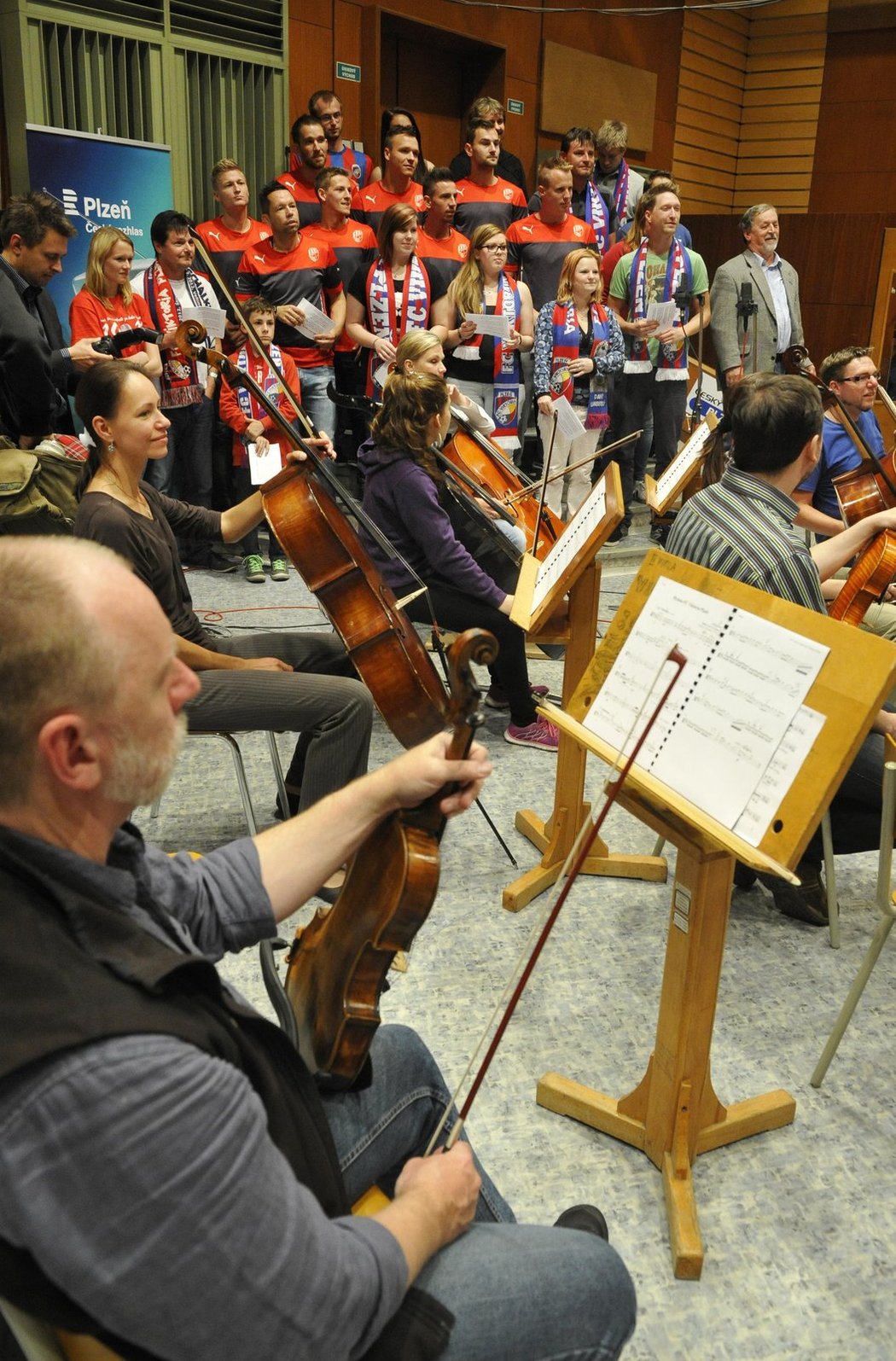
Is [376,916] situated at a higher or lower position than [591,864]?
Answer: higher

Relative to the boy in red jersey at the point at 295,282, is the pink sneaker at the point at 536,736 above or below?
below

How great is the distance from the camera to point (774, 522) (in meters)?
2.27

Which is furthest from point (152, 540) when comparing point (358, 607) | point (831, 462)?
point (831, 462)

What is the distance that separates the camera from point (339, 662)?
3.02 meters

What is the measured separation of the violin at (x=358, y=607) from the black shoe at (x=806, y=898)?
39.4 inches

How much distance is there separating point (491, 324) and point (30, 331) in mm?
2077

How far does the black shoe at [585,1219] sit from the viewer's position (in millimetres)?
1604

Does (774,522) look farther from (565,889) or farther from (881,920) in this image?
(565,889)

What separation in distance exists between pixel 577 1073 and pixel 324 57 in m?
7.15

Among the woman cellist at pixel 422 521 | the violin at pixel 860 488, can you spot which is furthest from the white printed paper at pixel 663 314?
the woman cellist at pixel 422 521

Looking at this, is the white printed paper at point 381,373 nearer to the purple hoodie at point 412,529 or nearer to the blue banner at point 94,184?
the blue banner at point 94,184

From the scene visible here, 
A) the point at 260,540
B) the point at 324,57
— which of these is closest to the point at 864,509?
the point at 260,540

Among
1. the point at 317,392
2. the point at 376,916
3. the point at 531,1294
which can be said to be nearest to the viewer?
the point at 531,1294

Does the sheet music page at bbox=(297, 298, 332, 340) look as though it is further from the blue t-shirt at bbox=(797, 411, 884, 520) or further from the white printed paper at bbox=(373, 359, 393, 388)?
the blue t-shirt at bbox=(797, 411, 884, 520)
